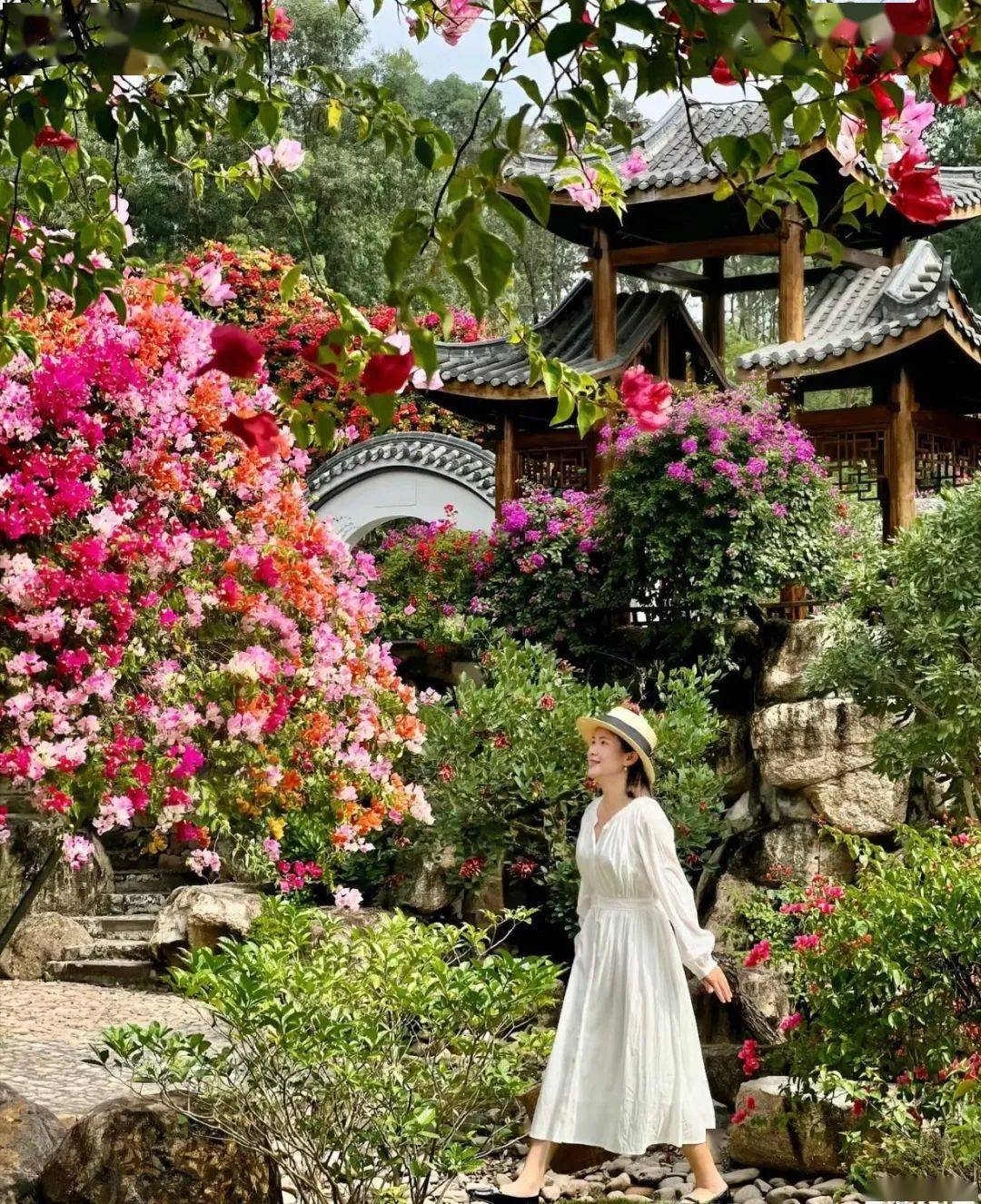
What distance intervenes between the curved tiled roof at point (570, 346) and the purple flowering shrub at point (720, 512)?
71.2 inches

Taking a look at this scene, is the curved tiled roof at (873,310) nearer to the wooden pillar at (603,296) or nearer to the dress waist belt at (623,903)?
the wooden pillar at (603,296)

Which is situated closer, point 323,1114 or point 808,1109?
point 323,1114

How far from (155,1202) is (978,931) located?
2697mm

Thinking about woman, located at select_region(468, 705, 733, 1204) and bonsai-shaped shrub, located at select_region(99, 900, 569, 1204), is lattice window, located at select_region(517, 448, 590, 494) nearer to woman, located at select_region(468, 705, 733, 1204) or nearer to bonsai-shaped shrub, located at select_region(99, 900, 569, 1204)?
woman, located at select_region(468, 705, 733, 1204)

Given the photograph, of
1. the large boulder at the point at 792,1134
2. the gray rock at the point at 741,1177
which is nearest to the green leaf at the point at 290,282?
the large boulder at the point at 792,1134

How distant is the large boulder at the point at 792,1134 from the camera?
645 cm

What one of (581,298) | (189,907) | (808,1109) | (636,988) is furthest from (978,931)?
(581,298)

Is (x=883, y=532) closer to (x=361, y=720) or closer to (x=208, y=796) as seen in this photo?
(x=361, y=720)

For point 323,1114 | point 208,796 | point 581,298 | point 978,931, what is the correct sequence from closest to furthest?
point 323,1114, point 978,931, point 208,796, point 581,298

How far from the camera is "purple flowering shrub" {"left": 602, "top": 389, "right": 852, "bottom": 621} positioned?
10922 millimetres

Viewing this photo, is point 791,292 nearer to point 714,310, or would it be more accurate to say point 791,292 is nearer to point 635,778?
point 714,310

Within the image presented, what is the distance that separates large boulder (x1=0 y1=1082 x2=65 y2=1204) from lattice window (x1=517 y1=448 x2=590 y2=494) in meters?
8.42

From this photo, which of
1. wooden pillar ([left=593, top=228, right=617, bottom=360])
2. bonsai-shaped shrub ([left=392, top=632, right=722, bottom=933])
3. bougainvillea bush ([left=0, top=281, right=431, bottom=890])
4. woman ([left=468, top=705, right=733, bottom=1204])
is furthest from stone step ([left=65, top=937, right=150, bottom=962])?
wooden pillar ([left=593, top=228, right=617, bottom=360])

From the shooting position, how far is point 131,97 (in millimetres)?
3043
